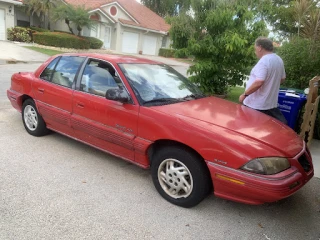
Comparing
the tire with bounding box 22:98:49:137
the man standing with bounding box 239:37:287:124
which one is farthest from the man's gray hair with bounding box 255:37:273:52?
the tire with bounding box 22:98:49:137

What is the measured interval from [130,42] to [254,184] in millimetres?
28320

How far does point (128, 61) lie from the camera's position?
13.1ft

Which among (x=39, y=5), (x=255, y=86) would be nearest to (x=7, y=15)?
(x=39, y=5)

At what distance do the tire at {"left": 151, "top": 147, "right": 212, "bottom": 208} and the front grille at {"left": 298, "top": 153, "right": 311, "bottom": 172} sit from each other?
101cm

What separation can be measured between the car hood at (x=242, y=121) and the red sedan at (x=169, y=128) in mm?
12

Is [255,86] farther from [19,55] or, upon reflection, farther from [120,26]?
[120,26]

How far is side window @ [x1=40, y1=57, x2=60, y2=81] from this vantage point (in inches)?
179

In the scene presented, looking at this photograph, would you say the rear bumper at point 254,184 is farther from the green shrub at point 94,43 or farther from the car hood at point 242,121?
the green shrub at point 94,43

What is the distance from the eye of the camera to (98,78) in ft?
12.8

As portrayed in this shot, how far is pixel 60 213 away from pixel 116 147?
1.06 metres

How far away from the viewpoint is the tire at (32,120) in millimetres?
4648

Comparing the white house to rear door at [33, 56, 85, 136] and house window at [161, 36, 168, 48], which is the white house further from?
rear door at [33, 56, 85, 136]

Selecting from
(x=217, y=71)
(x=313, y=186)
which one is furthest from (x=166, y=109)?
(x=217, y=71)

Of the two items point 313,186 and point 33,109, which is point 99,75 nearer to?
point 33,109
